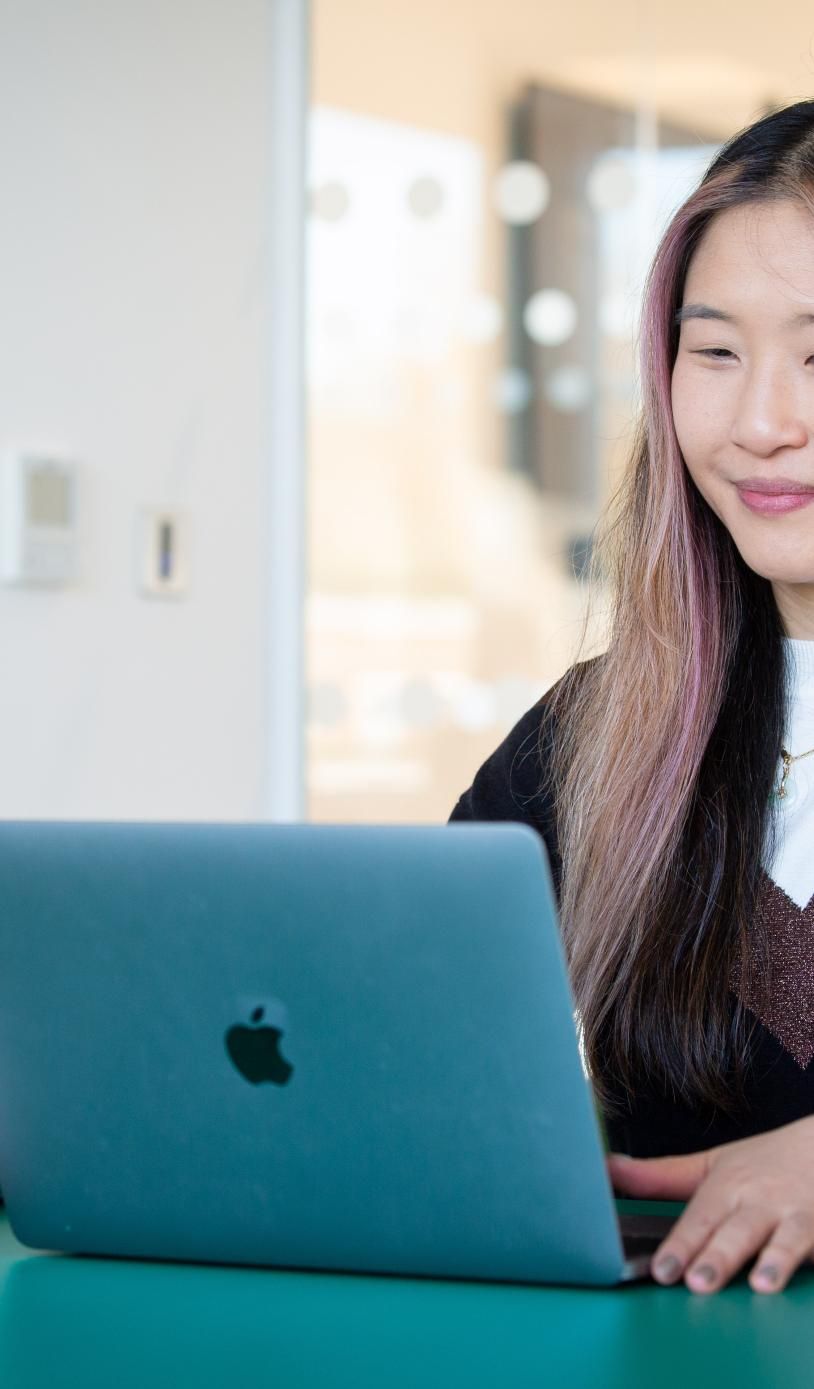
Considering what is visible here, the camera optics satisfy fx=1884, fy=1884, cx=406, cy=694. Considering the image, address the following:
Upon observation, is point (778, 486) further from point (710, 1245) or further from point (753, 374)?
point (710, 1245)

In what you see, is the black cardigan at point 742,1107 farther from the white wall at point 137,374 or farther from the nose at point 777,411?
the white wall at point 137,374

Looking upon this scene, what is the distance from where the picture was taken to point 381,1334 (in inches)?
34.7

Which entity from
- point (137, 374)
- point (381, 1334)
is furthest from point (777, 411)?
point (137, 374)

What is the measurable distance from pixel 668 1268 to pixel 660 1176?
20 cm

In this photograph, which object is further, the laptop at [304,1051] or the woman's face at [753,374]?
the woman's face at [753,374]

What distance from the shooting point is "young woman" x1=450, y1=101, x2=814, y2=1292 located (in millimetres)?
1454

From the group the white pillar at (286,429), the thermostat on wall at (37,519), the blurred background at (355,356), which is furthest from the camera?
the white pillar at (286,429)

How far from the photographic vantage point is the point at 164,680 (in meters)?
2.94

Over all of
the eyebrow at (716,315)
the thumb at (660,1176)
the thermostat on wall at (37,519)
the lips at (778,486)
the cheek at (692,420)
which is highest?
the eyebrow at (716,315)

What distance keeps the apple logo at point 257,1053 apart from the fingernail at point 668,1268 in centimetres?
21

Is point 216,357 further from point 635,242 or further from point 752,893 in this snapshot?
point 752,893

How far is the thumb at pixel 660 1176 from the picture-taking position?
113 cm

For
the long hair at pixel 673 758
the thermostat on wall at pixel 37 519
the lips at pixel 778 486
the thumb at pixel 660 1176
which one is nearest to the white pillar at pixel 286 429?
the thermostat on wall at pixel 37 519

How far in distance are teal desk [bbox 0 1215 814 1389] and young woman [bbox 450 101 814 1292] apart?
0.49 metres
